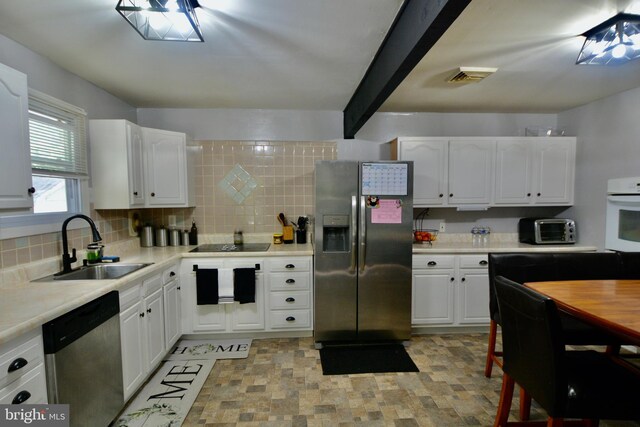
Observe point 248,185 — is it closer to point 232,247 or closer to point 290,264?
point 232,247

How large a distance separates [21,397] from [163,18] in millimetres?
1902

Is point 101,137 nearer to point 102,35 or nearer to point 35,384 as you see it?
point 102,35

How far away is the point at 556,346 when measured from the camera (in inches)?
46.1

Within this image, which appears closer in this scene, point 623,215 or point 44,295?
point 44,295

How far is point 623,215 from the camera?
94.2 inches

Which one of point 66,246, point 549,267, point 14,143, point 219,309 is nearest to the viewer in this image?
point 14,143

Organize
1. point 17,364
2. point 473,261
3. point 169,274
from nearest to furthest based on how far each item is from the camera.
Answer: point 17,364
point 169,274
point 473,261

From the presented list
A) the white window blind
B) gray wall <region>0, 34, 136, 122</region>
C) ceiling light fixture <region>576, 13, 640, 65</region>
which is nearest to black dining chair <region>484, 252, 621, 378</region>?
ceiling light fixture <region>576, 13, 640, 65</region>

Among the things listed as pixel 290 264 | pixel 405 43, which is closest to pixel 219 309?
pixel 290 264

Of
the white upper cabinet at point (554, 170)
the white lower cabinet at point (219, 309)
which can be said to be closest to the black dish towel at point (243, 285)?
the white lower cabinet at point (219, 309)

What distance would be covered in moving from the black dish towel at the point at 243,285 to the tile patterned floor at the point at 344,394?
490mm

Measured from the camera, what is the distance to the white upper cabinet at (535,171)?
3.12 m

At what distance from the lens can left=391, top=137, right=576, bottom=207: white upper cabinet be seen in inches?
121

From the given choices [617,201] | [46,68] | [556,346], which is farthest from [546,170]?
[46,68]
